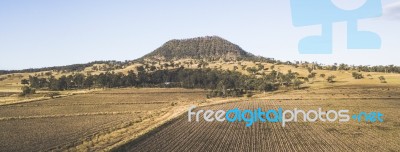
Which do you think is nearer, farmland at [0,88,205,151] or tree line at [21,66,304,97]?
farmland at [0,88,205,151]

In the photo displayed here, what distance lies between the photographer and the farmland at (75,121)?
45812 mm

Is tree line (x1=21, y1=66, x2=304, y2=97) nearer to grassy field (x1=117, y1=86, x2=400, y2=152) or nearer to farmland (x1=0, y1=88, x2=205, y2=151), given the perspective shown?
farmland (x1=0, y1=88, x2=205, y2=151)

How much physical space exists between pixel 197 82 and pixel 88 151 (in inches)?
4890

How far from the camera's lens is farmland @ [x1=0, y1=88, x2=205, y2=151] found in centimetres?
4581

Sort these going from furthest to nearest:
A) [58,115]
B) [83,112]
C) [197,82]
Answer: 1. [197,82]
2. [83,112]
3. [58,115]

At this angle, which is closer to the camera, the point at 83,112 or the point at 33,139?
the point at 33,139

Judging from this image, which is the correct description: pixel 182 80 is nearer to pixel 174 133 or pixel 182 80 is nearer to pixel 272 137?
pixel 174 133

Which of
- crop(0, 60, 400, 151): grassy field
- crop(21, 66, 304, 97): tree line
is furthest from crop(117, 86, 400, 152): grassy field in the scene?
crop(21, 66, 304, 97): tree line

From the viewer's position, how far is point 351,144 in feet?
139

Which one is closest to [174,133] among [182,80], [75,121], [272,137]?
[272,137]

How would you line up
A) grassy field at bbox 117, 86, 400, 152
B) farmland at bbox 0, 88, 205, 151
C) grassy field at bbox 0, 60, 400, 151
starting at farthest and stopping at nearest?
farmland at bbox 0, 88, 205, 151 → grassy field at bbox 0, 60, 400, 151 → grassy field at bbox 117, 86, 400, 152

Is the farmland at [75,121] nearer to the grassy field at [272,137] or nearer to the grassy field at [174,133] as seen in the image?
the grassy field at [174,133]

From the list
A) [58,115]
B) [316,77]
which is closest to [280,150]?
[58,115]

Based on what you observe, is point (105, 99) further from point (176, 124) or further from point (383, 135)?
point (383, 135)
